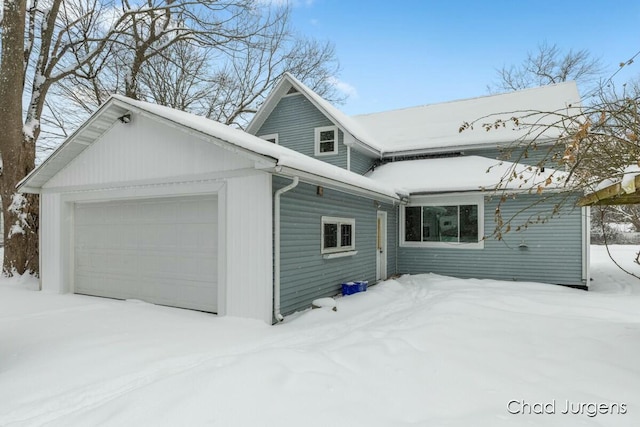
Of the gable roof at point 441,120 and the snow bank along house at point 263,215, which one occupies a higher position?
the gable roof at point 441,120

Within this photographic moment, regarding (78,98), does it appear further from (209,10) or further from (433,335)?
(433,335)

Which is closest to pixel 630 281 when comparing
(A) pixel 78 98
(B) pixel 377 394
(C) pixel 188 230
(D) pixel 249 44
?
(B) pixel 377 394

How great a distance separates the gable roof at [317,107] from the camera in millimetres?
11836

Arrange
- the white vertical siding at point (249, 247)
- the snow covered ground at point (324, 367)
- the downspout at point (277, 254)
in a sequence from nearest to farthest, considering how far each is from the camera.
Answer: the snow covered ground at point (324, 367)
the white vertical siding at point (249, 247)
the downspout at point (277, 254)

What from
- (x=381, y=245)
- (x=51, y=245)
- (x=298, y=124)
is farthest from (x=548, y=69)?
(x=51, y=245)

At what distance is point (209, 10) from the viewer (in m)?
12.6

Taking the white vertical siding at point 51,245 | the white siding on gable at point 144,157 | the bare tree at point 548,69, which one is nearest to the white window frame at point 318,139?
the white siding on gable at point 144,157

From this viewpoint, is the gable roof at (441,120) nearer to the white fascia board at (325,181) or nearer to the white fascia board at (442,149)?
the white fascia board at (442,149)

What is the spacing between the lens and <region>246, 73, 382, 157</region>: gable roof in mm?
11836

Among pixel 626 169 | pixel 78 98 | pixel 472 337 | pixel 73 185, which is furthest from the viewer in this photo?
pixel 78 98

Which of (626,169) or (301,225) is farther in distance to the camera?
(301,225)

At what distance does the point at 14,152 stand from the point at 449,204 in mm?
12115

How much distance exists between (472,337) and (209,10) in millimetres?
13222

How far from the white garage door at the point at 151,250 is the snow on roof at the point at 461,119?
825cm
